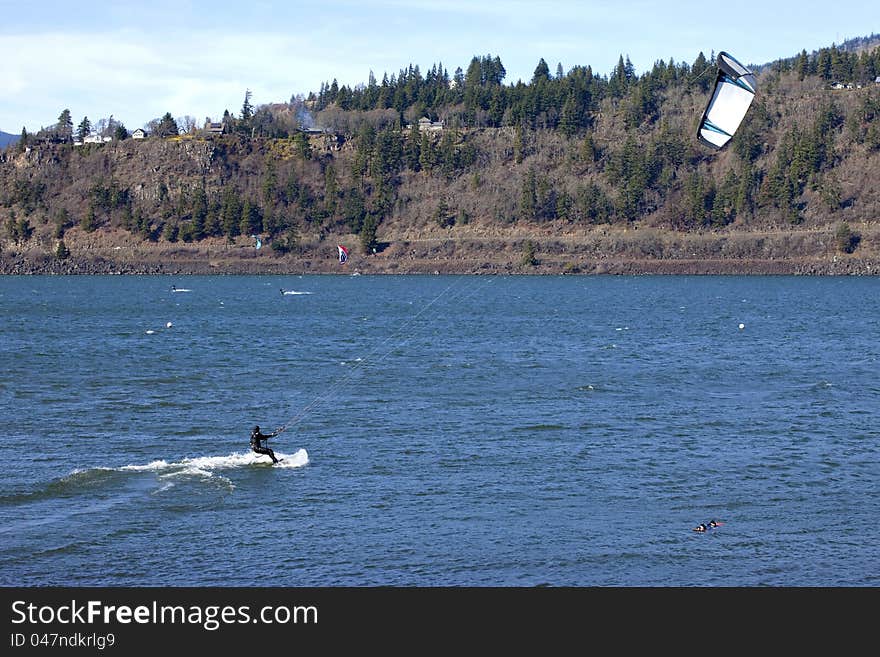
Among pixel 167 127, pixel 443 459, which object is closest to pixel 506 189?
pixel 167 127

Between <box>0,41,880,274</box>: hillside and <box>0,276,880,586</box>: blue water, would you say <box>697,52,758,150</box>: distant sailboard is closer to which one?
<box>0,276,880,586</box>: blue water

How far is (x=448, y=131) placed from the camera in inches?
7264

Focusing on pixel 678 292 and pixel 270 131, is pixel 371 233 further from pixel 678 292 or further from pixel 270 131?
pixel 678 292

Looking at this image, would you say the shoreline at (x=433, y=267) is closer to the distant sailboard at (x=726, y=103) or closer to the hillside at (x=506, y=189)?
the hillside at (x=506, y=189)

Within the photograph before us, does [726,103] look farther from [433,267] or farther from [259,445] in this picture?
[433,267]

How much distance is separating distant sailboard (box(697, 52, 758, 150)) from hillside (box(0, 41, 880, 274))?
124025 mm

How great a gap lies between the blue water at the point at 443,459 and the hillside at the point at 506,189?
91252 millimetres

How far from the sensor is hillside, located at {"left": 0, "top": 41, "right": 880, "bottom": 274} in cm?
15688

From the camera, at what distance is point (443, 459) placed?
30875mm

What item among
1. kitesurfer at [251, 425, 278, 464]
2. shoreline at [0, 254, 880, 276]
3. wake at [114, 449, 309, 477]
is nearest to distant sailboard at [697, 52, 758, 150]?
wake at [114, 449, 309, 477]

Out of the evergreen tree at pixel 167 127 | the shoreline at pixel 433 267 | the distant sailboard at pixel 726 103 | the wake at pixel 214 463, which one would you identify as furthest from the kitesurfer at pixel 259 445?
the evergreen tree at pixel 167 127

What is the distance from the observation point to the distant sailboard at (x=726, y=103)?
29016 mm
